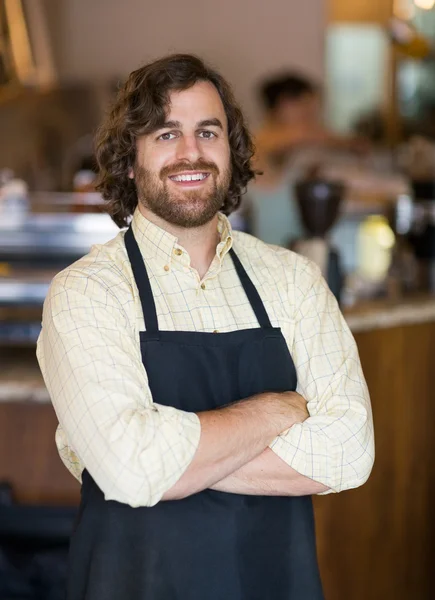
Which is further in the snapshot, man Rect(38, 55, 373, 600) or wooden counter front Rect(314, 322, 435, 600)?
wooden counter front Rect(314, 322, 435, 600)

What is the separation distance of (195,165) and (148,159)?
3.9 inches

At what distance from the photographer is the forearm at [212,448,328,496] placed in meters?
1.59

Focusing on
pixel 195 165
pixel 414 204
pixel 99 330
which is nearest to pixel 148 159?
pixel 195 165

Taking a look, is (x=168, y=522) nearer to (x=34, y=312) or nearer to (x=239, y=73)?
(x=34, y=312)

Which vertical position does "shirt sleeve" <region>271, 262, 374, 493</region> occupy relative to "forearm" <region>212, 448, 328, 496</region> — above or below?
above

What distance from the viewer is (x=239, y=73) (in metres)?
6.25

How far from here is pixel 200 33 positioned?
6.21m

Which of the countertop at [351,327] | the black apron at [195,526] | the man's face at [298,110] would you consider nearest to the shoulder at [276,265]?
the black apron at [195,526]

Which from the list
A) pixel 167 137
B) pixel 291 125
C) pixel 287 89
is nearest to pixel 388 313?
pixel 167 137

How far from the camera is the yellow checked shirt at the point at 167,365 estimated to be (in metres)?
1.46

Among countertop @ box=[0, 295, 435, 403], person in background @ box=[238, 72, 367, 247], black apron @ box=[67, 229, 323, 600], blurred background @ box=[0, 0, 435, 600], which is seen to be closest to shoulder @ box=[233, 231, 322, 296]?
black apron @ box=[67, 229, 323, 600]

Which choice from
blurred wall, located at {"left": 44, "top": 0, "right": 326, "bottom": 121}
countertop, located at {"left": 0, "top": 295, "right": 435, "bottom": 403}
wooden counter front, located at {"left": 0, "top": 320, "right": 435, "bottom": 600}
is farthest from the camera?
blurred wall, located at {"left": 44, "top": 0, "right": 326, "bottom": 121}

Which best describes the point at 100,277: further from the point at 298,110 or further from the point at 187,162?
the point at 298,110

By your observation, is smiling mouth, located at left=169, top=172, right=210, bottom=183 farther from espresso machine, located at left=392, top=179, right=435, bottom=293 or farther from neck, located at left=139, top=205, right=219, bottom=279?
espresso machine, located at left=392, top=179, right=435, bottom=293
